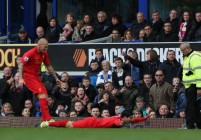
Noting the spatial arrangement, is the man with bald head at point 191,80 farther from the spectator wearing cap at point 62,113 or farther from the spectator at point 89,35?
the spectator at point 89,35

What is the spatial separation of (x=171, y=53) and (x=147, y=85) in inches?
33.7

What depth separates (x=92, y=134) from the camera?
1520 centimetres

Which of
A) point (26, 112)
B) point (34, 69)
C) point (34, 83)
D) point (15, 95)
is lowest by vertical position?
point (26, 112)

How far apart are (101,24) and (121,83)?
271cm

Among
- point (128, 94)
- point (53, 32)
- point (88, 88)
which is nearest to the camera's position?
point (128, 94)

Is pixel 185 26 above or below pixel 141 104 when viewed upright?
above

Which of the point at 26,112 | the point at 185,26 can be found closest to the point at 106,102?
the point at 26,112

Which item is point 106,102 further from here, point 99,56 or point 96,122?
point 96,122

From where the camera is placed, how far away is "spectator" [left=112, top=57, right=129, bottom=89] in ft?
73.5

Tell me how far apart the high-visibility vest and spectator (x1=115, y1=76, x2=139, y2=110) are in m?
2.78

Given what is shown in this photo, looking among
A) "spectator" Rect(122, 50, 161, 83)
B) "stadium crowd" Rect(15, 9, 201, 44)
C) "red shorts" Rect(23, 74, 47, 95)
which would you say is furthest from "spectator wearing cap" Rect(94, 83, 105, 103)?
"red shorts" Rect(23, 74, 47, 95)

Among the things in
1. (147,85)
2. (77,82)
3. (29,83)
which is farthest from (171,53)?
(29,83)

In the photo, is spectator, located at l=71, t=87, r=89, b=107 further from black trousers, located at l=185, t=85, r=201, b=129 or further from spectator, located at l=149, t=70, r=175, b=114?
black trousers, located at l=185, t=85, r=201, b=129

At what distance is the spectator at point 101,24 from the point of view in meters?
24.4
